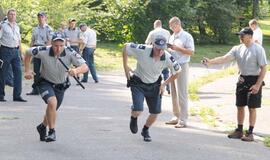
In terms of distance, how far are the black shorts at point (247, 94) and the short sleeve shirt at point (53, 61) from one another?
8.76 feet

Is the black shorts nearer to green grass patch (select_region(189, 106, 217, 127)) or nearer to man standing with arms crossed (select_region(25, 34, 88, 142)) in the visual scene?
green grass patch (select_region(189, 106, 217, 127))

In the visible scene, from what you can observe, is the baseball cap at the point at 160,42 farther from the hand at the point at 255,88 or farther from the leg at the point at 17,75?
the leg at the point at 17,75

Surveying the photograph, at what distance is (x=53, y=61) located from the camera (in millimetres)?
8203

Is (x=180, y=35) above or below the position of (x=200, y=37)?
above

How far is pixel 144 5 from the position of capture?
33.7 meters

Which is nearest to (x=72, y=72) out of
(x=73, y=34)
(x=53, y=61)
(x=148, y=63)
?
(x=53, y=61)

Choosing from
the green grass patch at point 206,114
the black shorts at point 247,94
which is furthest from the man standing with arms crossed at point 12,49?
the black shorts at point 247,94

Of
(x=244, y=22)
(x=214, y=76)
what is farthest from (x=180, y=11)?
(x=214, y=76)

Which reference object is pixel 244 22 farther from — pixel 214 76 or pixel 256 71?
pixel 256 71

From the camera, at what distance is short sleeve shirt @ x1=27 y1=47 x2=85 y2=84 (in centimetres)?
818

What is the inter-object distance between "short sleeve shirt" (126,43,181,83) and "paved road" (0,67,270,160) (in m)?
0.98

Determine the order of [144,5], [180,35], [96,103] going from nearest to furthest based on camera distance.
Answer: [180,35]
[96,103]
[144,5]

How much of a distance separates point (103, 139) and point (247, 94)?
240cm

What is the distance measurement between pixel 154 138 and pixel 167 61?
1253mm
